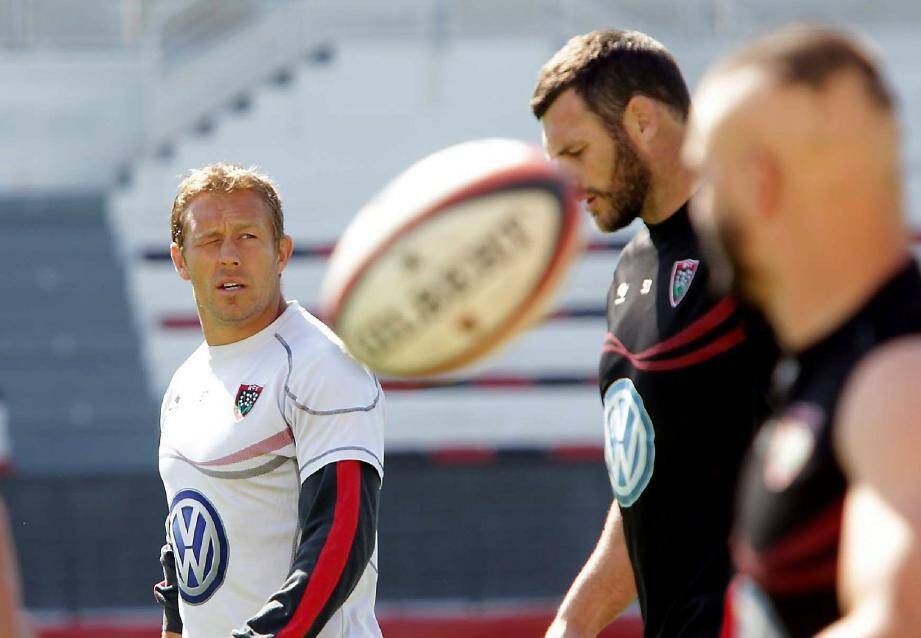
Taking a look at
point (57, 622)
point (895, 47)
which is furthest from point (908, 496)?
point (895, 47)

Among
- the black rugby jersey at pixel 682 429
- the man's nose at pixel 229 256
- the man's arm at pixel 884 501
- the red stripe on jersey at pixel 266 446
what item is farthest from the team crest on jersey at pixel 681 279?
the man's arm at pixel 884 501

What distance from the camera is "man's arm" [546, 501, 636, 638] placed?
10.0 feet

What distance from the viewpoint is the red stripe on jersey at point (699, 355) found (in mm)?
2744

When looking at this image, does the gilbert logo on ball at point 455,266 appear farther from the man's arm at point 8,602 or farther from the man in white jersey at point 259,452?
the man's arm at point 8,602

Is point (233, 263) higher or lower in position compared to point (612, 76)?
lower

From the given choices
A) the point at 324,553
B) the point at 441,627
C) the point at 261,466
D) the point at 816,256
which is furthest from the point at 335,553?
the point at 441,627

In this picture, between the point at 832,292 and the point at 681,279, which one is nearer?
the point at 832,292

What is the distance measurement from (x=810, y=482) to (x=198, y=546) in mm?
1771

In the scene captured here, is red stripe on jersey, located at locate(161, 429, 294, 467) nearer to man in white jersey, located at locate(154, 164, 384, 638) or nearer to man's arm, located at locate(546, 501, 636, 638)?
man in white jersey, located at locate(154, 164, 384, 638)

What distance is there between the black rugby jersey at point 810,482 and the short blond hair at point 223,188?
179 cm

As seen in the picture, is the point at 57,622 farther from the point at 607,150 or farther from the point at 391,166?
the point at 607,150

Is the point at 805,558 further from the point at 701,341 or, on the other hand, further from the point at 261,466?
the point at 261,466

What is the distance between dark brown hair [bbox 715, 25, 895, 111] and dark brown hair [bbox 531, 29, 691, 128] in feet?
4.20

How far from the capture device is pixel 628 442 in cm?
289
